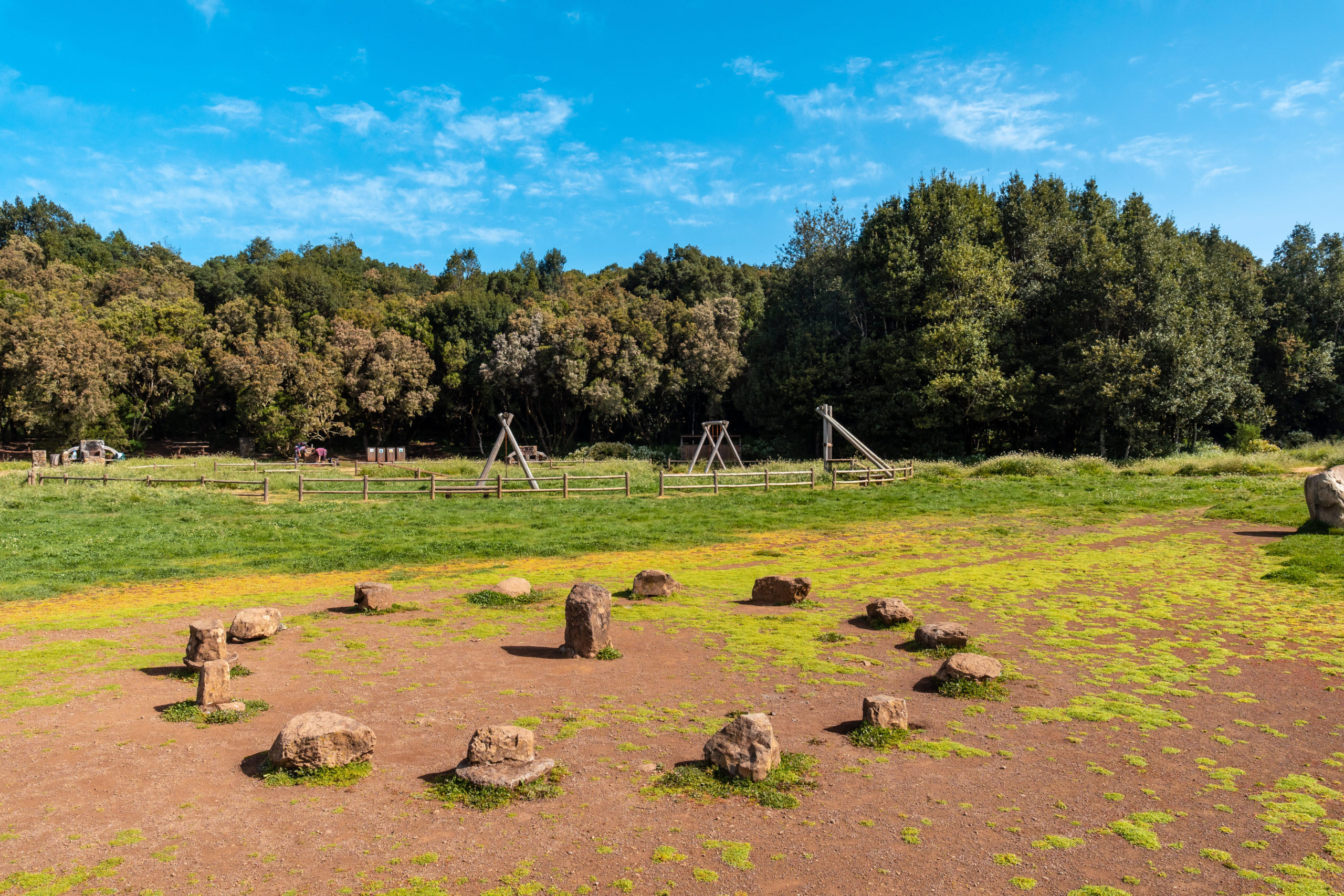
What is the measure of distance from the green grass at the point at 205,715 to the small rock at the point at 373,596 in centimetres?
405

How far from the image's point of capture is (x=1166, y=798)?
19.1 feet

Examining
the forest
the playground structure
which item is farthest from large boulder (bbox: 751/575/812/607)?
the forest

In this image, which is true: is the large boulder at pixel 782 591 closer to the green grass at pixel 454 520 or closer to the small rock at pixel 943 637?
the small rock at pixel 943 637

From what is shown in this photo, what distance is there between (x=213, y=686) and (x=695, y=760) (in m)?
4.88

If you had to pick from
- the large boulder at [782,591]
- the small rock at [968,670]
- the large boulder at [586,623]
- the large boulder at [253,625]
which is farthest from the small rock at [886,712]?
the large boulder at [253,625]

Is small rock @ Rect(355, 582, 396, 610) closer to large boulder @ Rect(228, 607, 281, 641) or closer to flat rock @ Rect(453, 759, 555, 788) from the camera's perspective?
large boulder @ Rect(228, 607, 281, 641)

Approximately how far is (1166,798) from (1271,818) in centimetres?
64

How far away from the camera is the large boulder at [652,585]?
1262 centimetres

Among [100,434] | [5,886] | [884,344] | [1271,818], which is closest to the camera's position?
[5,886]

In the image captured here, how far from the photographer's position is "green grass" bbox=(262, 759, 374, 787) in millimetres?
6082

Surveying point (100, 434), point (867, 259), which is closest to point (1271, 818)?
point (867, 259)

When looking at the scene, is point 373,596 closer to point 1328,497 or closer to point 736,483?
point 1328,497

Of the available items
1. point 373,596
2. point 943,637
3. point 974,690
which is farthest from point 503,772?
point 373,596

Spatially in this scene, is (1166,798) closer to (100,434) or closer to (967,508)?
(967,508)
